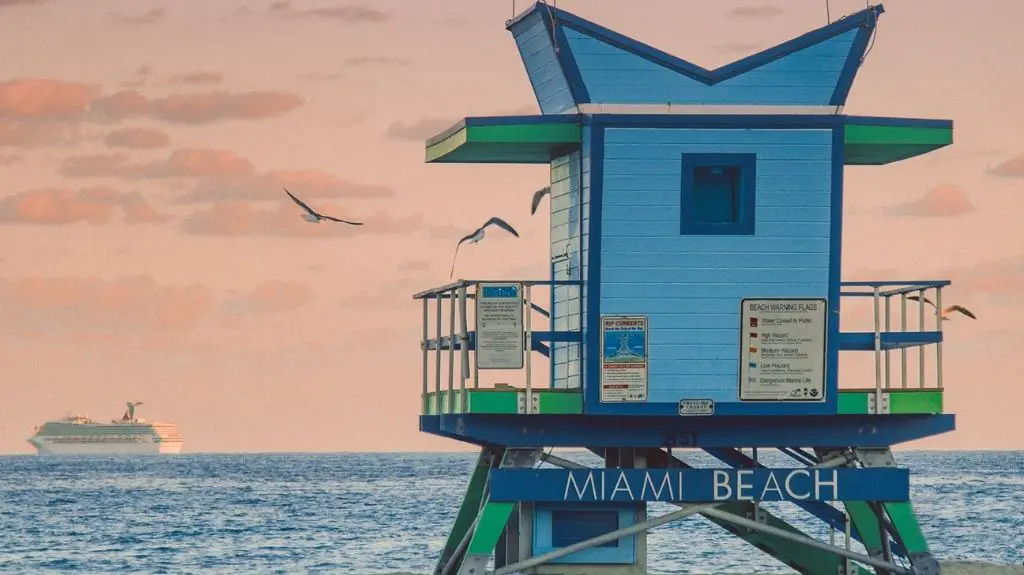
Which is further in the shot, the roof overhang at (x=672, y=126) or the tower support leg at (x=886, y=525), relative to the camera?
the tower support leg at (x=886, y=525)

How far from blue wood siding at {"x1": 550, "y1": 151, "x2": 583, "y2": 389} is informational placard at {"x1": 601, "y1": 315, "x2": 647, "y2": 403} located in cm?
58

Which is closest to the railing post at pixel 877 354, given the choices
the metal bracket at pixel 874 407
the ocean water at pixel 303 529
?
the metal bracket at pixel 874 407

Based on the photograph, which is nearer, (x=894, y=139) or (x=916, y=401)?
(x=916, y=401)

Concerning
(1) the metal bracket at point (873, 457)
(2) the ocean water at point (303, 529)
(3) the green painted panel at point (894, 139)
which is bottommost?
(2) the ocean water at point (303, 529)

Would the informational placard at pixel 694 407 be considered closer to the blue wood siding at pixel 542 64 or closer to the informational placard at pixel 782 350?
the informational placard at pixel 782 350

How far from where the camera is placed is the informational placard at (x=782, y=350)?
28594mm

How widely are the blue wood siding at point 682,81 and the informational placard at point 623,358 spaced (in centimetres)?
265

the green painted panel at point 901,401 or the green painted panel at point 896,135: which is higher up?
the green painted panel at point 896,135

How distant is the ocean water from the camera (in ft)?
194

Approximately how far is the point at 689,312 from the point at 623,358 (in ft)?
3.13

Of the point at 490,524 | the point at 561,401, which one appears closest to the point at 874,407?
the point at 561,401

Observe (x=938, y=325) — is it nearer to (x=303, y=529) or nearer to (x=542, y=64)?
(x=542, y=64)

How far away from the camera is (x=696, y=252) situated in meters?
28.6

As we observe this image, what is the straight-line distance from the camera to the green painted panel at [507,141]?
29.0 meters
